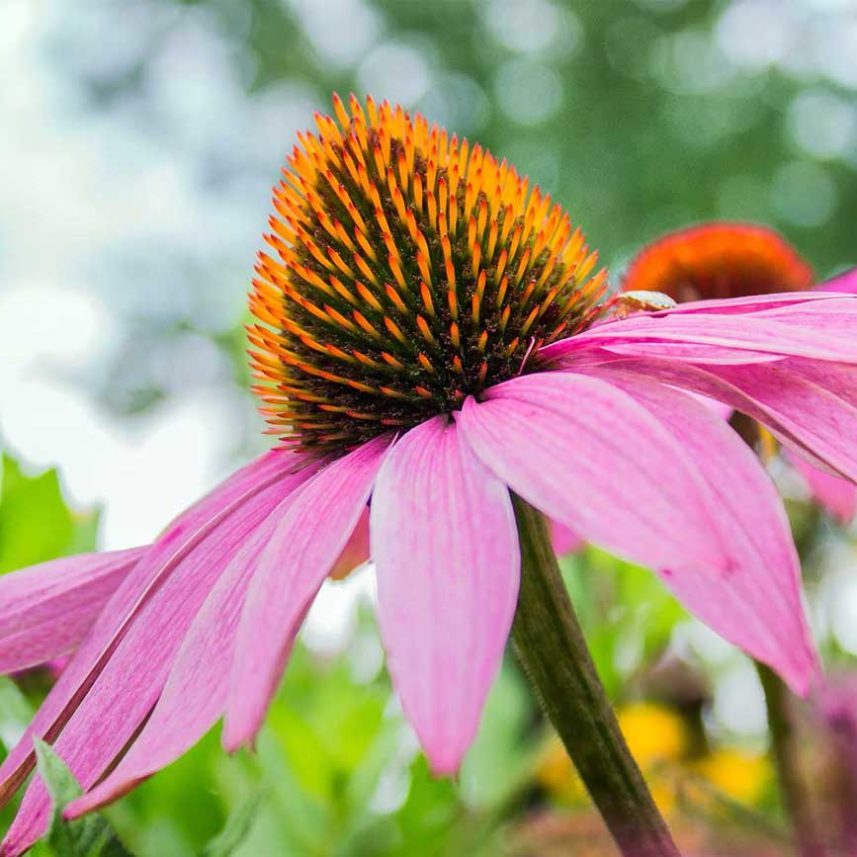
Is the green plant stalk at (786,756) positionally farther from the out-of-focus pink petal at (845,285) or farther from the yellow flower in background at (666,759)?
the yellow flower in background at (666,759)

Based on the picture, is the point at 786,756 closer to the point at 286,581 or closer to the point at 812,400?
the point at 812,400

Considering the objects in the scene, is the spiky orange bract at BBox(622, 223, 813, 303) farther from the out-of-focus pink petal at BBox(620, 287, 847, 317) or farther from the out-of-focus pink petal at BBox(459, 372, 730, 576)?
the out-of-focus pink petal at BBox(459, 372, 730, 576)

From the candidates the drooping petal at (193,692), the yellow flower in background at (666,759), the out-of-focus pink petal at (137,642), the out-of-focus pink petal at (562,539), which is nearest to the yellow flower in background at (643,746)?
the yellow flower in background at (666,759)

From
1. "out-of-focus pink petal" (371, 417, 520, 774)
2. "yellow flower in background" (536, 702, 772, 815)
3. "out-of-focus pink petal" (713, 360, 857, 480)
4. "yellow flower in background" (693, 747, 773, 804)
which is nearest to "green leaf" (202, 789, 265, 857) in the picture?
"out-of-focus pink petal" (371, 417, 520, 774)

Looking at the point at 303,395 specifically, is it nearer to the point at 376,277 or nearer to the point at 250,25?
the point at 376,277

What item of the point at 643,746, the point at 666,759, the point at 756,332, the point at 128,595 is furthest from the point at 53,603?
the point at 643,746

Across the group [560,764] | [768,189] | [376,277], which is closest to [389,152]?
[376,277]

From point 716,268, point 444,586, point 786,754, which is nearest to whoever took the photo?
point 444,586
